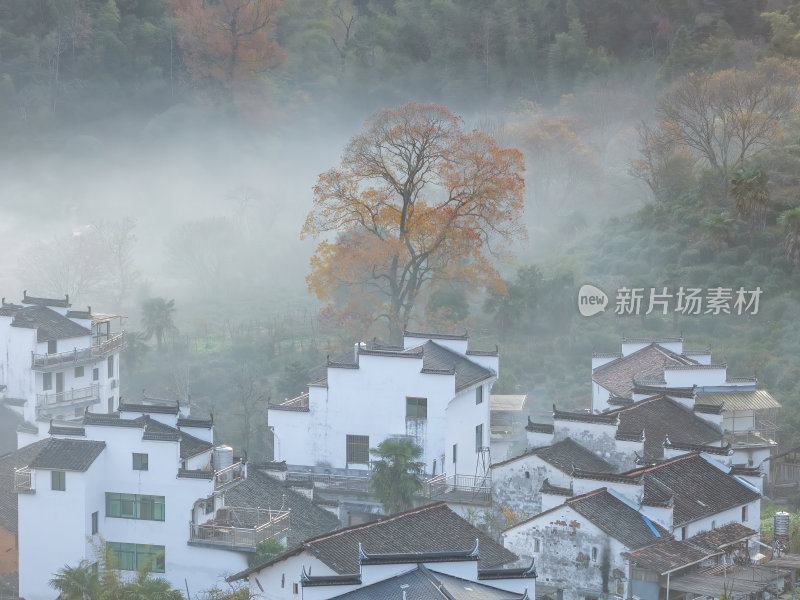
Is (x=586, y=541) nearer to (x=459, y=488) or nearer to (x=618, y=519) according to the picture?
(x=618, y=519)

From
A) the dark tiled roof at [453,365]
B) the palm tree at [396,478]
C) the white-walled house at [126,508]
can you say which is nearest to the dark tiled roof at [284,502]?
the white-walled house at [126,508]

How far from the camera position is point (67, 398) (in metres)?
49.2

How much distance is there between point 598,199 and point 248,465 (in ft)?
131

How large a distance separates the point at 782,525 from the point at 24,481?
19847mm

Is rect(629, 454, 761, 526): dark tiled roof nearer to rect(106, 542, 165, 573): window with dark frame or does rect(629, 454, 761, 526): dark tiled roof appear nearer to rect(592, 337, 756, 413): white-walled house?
rect(592, 337, 756, 413): white-walled house

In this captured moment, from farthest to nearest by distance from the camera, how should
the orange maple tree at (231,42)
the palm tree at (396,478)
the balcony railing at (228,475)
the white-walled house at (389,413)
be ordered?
the orange maple tree at (231,42), the white-walled house at (389,413), the palm tree at (396,478), the balcony railing at (228,475)

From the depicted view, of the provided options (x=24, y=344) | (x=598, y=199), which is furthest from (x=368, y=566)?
(x=598, y=199)

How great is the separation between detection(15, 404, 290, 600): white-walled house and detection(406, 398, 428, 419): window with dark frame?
223 inches

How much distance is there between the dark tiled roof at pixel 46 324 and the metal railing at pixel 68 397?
2145 millimetres

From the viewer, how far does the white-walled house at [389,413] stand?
3778cm

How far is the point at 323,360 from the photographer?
174 feet

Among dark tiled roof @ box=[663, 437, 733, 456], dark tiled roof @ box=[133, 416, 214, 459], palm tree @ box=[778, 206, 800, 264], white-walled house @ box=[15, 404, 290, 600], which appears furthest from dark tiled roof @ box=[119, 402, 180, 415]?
palm tree @ box=[778, 206, 800, 264]

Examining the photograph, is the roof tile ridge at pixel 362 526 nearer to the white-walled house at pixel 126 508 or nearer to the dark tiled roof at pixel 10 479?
the white-walled house at pixel 126 508

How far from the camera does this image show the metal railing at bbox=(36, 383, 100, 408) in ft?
158
